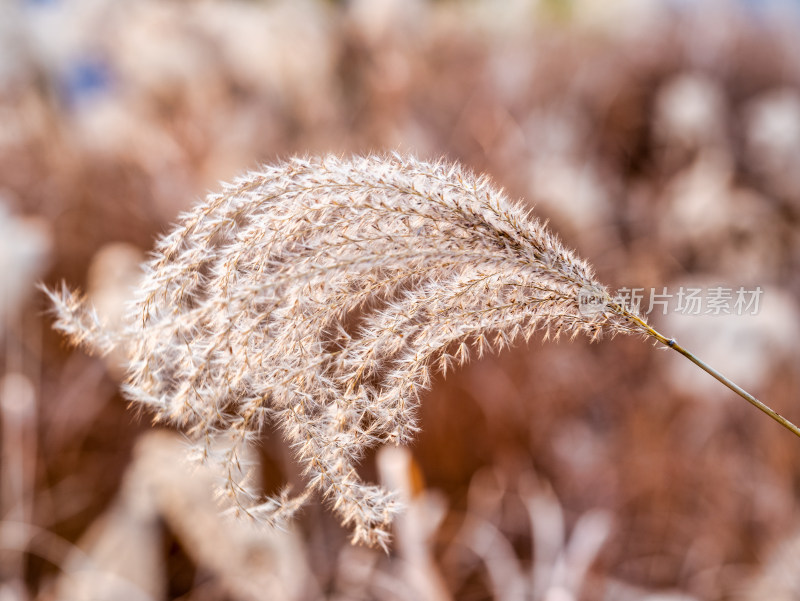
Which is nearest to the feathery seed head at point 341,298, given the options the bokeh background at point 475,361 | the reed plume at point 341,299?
the reed plume at point 341,299

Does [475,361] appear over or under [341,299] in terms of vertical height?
over

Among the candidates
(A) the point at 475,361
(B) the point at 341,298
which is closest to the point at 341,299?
(B) the point at 341,298

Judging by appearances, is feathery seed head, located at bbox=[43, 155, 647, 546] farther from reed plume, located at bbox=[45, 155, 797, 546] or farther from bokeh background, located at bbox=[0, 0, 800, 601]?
bokeh background, located at bbox=[0, 0, 800, 601]

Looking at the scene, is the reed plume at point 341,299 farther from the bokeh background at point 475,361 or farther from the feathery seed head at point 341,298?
the bokeh background at point 475,361

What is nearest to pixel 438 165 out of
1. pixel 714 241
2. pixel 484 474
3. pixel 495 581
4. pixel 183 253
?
pixel 183 253

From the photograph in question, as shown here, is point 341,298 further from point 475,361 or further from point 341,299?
point 475,361

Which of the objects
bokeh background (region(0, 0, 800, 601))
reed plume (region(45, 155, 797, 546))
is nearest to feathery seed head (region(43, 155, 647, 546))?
reed plume (region(45, 155, 797, 546))
